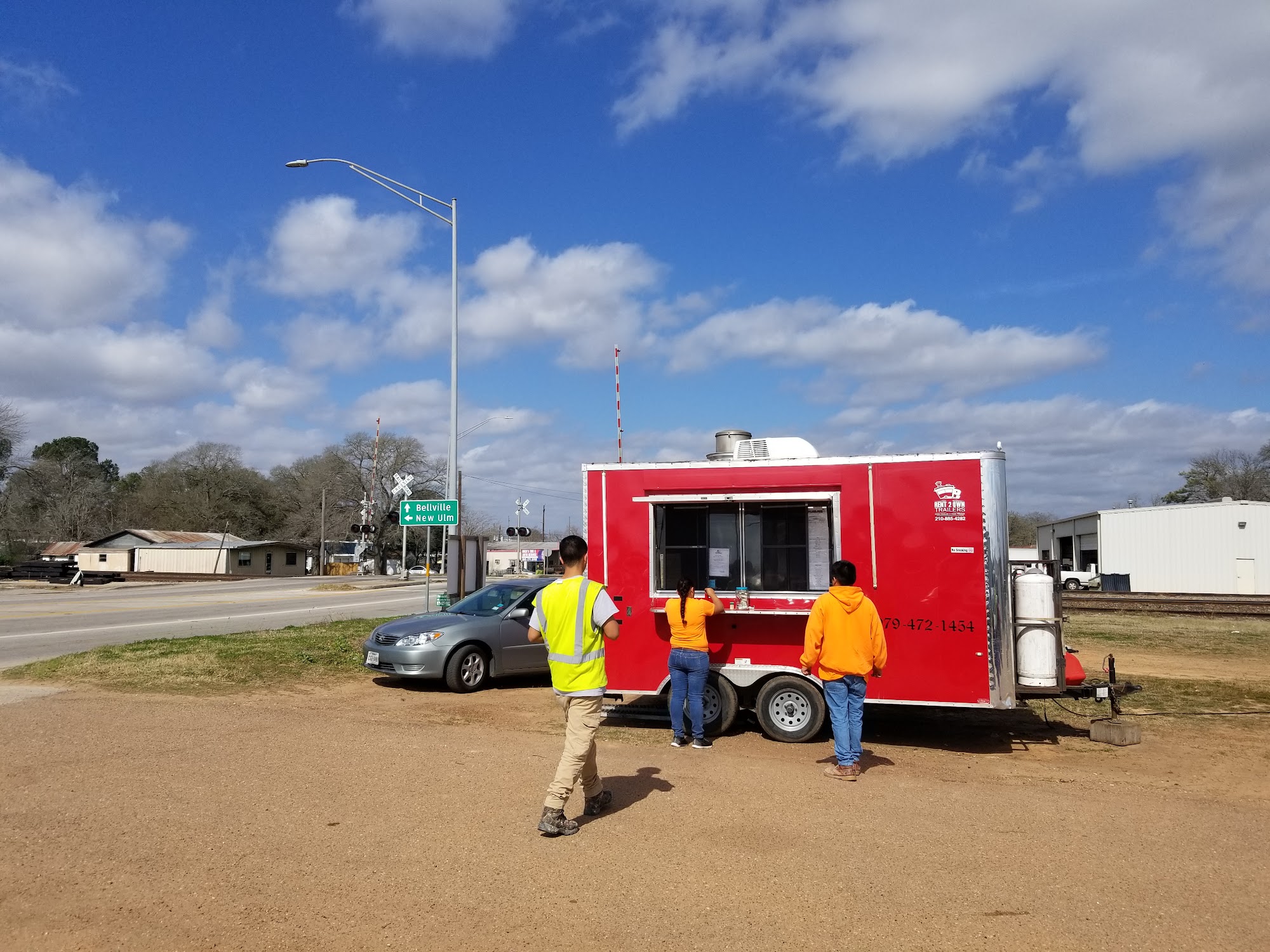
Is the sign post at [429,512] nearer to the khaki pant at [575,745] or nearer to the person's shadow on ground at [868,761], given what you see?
the person's shadow on ground at [868,761]

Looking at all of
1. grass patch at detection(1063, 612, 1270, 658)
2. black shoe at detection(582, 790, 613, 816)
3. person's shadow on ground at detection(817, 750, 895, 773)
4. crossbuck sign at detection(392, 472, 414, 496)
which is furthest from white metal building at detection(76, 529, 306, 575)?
black shoe at detection(582, 790, 613, 816)

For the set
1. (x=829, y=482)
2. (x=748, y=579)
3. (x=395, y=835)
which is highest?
(x=829, y=482)

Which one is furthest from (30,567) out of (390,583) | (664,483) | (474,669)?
(664,483)

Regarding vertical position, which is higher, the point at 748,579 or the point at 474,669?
the point at 748,579

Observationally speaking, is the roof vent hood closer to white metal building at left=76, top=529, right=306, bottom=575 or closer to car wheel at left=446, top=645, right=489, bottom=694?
car wheel at left=446, top=645, right=489, bottom=694

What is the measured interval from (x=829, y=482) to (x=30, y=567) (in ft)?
178

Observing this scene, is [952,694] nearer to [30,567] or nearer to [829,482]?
[829,482]

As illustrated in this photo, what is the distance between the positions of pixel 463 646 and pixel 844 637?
237 inches

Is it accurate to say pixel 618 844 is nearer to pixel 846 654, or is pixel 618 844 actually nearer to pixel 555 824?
pixel 555 824

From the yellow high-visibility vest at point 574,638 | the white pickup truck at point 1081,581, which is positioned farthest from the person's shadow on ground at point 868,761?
the white pickup truck at point 1081,581

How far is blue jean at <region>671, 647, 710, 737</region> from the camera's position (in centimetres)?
838

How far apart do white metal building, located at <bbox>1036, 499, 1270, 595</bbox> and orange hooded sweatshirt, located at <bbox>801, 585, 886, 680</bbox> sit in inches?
1430

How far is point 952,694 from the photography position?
833 cm

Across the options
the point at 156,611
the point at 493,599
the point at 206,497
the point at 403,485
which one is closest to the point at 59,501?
the point at 206,497
